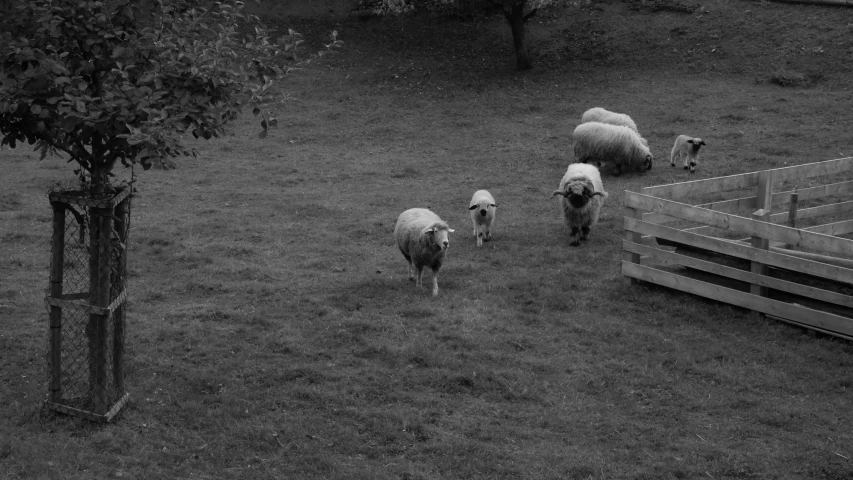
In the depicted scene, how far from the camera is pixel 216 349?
38.0 ft

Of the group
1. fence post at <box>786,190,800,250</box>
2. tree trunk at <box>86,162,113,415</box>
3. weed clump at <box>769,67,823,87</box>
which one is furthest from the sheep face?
weed clump at <box>769,67,823,87</box>

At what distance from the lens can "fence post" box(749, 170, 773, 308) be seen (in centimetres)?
1277

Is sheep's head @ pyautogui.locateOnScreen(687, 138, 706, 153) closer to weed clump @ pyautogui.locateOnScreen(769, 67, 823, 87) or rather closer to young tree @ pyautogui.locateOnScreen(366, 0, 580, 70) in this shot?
weed clump @ pyautogui.locateOnScreen(769, 67, 823, 87)

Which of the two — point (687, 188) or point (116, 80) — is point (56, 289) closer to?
point (116, 80)

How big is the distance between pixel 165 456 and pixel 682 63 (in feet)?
83.2

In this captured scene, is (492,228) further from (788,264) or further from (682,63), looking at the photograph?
(682,63)

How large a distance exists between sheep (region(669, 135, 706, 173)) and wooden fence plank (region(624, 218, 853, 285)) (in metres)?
7.93

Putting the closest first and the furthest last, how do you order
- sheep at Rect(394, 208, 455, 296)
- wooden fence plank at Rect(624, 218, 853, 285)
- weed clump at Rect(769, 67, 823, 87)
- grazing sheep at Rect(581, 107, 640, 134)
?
wooden fence plank at Rect(624, 218, 853, 285) → sheep at Rect(394, 208, 455, 296) → grazing sheep at Rect(581, 107, 640, 134) → weed clump at Rect(769, 67, 823, 87)

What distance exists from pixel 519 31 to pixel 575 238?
51.0ft

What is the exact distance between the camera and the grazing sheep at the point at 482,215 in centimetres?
1653

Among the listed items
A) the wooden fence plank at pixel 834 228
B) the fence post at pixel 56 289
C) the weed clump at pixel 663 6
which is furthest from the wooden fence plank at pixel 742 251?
the weed clump at pixel 663 6

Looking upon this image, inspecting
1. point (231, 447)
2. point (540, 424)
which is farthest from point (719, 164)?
point (231, 447)

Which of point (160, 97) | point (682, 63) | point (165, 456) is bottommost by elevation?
point (165, 456)

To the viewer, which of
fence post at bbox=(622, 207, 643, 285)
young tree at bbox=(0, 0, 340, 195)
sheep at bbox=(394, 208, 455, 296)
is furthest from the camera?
fence post at bbox=(622, 207, 643, 285)
